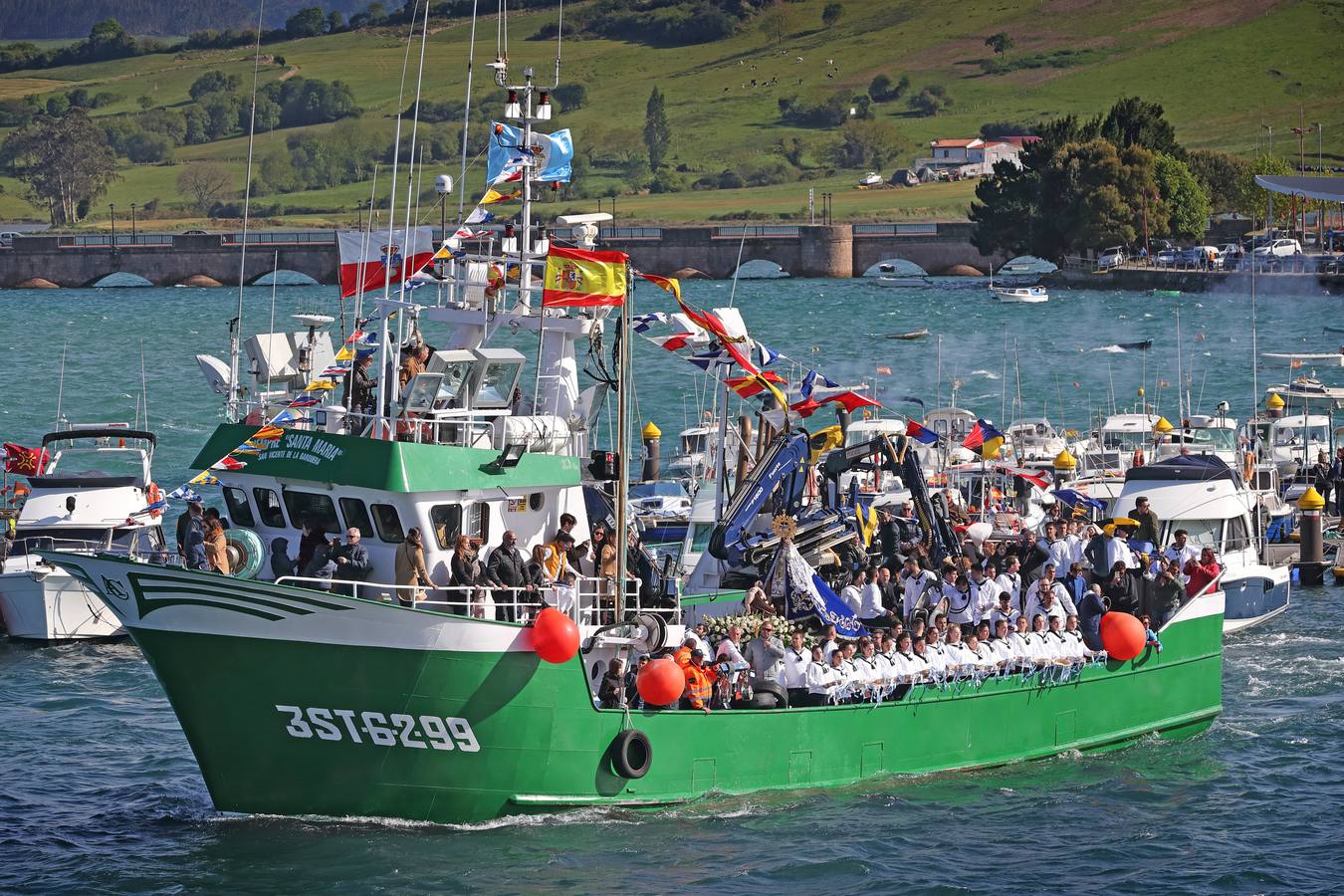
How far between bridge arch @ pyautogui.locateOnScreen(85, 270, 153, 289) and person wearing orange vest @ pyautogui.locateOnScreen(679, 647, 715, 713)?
543ft

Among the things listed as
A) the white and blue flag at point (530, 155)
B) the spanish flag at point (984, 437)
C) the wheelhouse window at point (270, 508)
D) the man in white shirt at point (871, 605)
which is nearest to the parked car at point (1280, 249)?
the spanish flag at point (984, 437)

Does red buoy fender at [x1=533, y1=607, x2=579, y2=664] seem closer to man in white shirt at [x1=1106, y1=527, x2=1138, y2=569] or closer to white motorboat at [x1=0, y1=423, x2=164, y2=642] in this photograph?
man in white shirt at [x1=1106, y1=527, x2=1138, y2=569]

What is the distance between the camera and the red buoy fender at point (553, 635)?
22.6 meters

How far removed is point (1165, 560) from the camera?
99.8 feet

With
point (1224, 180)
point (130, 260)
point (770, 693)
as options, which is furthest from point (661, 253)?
point (770, 693)

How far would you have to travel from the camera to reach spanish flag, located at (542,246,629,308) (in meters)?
24.2

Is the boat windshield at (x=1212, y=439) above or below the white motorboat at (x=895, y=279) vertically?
below

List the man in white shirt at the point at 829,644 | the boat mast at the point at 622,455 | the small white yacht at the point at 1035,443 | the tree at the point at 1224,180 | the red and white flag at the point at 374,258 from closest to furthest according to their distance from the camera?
the boat mast at the point at 622,455, the man in white shirt at the point at 829,644, the red and white flag at the point at 374,258, the small white yacht at the point at 1035,443, the tree at the point at 1224,180

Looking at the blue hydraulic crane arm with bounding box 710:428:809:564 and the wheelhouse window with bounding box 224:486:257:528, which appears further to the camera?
the blue hydraulic crane arm with bounding box 710:428:809:564

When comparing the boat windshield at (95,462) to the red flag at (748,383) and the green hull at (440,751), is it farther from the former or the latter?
the green hull at (440,751)

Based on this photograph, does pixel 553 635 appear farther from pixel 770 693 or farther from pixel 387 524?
pixel 770 693

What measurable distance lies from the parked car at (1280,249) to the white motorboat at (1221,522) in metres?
107

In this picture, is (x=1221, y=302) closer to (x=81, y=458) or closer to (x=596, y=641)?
(x=81, y=458)

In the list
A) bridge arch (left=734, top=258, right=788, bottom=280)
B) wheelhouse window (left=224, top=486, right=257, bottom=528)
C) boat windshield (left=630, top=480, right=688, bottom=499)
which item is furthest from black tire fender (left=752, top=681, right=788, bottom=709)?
bridge arch (left=734, top=258, right=788, bottom=280)
